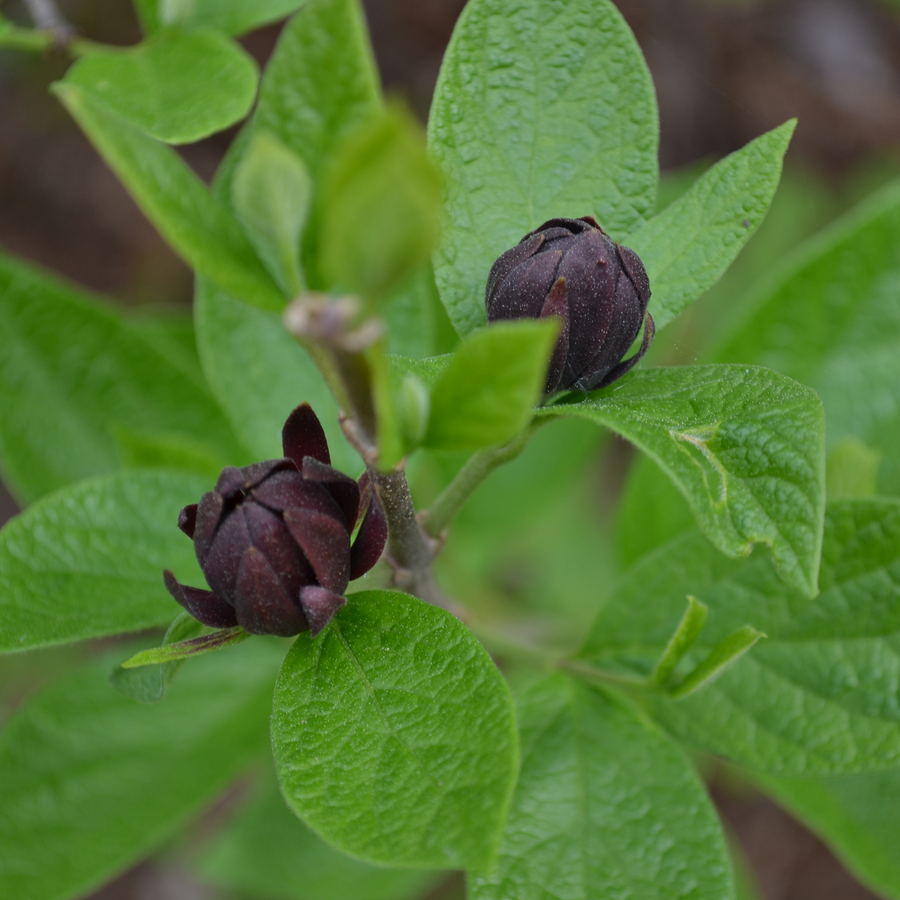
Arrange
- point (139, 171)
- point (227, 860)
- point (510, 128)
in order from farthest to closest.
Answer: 1. point (227, 860)
2. point (510, 128)
3. point (139, 171)

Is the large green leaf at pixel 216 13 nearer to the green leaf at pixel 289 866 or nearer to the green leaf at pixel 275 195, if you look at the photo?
the green leaf at pixel 275 195

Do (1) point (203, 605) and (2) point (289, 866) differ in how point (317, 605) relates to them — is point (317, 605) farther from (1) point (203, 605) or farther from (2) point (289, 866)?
(2) point (289, 866)

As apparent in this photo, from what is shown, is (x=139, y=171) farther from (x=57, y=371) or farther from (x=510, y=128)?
(x=57, y=371)

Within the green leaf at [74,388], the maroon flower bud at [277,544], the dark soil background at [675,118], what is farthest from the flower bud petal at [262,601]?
the dark soil background at [675,118]

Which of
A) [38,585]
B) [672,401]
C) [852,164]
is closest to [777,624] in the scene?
[672,401]

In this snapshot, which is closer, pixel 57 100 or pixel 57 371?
pixel 57 371

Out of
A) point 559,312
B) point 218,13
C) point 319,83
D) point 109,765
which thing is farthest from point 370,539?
point 109,765

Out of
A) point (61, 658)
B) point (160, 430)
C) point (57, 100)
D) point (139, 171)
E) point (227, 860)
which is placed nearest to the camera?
point (139, 171)
